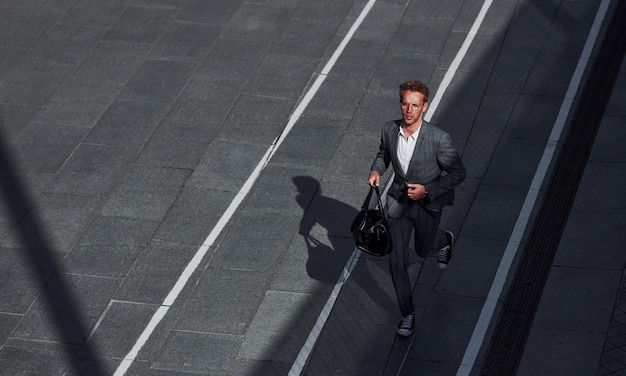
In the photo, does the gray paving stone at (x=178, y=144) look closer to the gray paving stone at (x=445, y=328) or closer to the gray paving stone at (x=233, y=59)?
the gray paving stone at (x=233, y=59)

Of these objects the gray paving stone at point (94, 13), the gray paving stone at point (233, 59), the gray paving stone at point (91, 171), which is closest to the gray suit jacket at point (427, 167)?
the gray paving stone at point (91, 171)

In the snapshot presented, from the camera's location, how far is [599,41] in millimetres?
13359

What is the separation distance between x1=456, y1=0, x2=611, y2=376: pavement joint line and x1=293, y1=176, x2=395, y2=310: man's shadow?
34.6 inches

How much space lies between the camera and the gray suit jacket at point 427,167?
8430 millimetres

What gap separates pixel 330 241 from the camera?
10.3m

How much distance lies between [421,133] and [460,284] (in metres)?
1.85

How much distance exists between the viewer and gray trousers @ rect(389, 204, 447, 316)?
8.72m

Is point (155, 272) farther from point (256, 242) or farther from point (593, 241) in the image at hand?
point (593, 241)

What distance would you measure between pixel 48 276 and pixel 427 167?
157 inches

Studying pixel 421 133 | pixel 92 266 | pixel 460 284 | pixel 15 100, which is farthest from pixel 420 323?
pixel 15 100

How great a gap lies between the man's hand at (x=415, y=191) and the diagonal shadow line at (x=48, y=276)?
3.09 m

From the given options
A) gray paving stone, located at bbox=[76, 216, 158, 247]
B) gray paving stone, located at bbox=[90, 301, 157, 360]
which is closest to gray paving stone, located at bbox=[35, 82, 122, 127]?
gray paving stone, located at bbox=[76, 216, 158, 247]

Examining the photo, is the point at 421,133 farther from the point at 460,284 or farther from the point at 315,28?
the point at 315,28

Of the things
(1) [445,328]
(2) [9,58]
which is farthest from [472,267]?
(2) [9,58]
